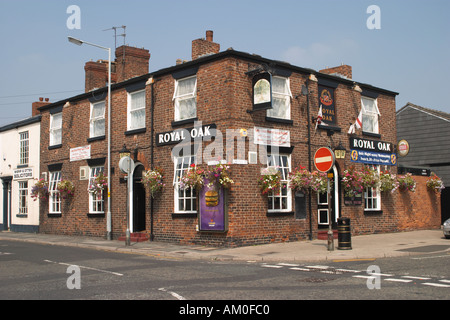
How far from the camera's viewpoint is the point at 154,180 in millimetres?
18672

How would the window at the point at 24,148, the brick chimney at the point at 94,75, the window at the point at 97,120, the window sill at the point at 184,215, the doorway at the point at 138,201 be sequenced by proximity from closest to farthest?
the window sill at the point at 184,215 → the doorway at the point at 138,201 → the window at the point at 97,120 → the brick chimney at the point at 94,75 → the window at the point at 24,148

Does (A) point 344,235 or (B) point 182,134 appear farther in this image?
(B) point 182,134

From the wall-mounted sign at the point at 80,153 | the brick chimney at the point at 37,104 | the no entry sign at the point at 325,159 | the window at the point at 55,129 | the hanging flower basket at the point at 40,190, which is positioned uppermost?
the brick chimney at the point at 37,104

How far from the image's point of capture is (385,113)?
912 inches

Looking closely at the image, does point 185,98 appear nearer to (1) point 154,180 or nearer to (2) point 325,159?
(1) point 154,180

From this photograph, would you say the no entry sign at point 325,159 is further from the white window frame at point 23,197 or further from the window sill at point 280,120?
the white window frame at point 23,197

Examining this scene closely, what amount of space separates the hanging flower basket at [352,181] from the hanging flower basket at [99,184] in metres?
10.4

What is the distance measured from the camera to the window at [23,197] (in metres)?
27.8

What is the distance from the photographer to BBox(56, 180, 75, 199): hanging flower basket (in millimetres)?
23375

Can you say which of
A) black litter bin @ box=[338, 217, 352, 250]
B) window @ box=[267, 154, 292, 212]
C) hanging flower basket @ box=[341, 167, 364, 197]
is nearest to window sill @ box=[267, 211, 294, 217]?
window @ box=[267, 154, 292, 212]

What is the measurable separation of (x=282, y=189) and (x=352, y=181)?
3634 millimetres

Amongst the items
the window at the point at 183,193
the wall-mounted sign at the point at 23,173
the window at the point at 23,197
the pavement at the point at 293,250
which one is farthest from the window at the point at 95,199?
the window at the point at 23,197

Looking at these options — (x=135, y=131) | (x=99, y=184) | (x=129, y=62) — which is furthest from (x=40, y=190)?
(x=129, y=62)

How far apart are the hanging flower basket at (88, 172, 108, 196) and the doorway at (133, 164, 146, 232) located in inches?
59.0
